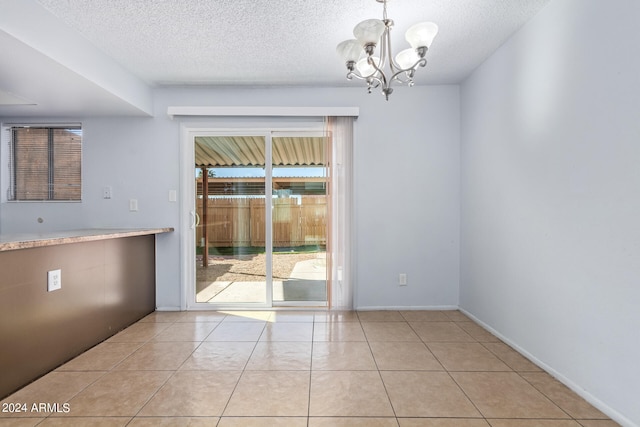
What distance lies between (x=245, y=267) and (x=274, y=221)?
586 millimetres

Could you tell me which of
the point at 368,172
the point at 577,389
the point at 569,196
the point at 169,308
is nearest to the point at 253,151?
the point at 368,172

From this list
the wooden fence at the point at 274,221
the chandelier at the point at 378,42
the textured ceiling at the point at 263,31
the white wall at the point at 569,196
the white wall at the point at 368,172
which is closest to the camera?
the white wall at the point at 569,196

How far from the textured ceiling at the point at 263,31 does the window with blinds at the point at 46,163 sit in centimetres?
118

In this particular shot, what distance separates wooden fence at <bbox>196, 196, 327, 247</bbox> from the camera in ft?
11.3

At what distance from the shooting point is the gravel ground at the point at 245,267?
11.4ft

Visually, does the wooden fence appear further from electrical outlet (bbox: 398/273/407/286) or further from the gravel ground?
electrical outlet (bbox: 398/273/407/286)

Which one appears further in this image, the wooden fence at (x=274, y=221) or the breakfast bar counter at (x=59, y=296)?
the wooden fence at (x=274, y=221)

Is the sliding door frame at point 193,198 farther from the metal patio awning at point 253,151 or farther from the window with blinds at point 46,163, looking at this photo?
the window with blinds at point 46,163

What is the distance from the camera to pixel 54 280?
215cm

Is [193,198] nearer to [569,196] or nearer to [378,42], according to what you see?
[378,42]

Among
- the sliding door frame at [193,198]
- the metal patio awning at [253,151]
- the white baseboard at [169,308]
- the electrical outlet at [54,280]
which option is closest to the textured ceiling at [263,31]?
Result: the sliding door frame at [193,198]

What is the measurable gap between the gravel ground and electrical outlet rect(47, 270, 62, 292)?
137cm

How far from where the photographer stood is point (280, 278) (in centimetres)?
348

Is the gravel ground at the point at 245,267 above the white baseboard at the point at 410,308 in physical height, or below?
above
